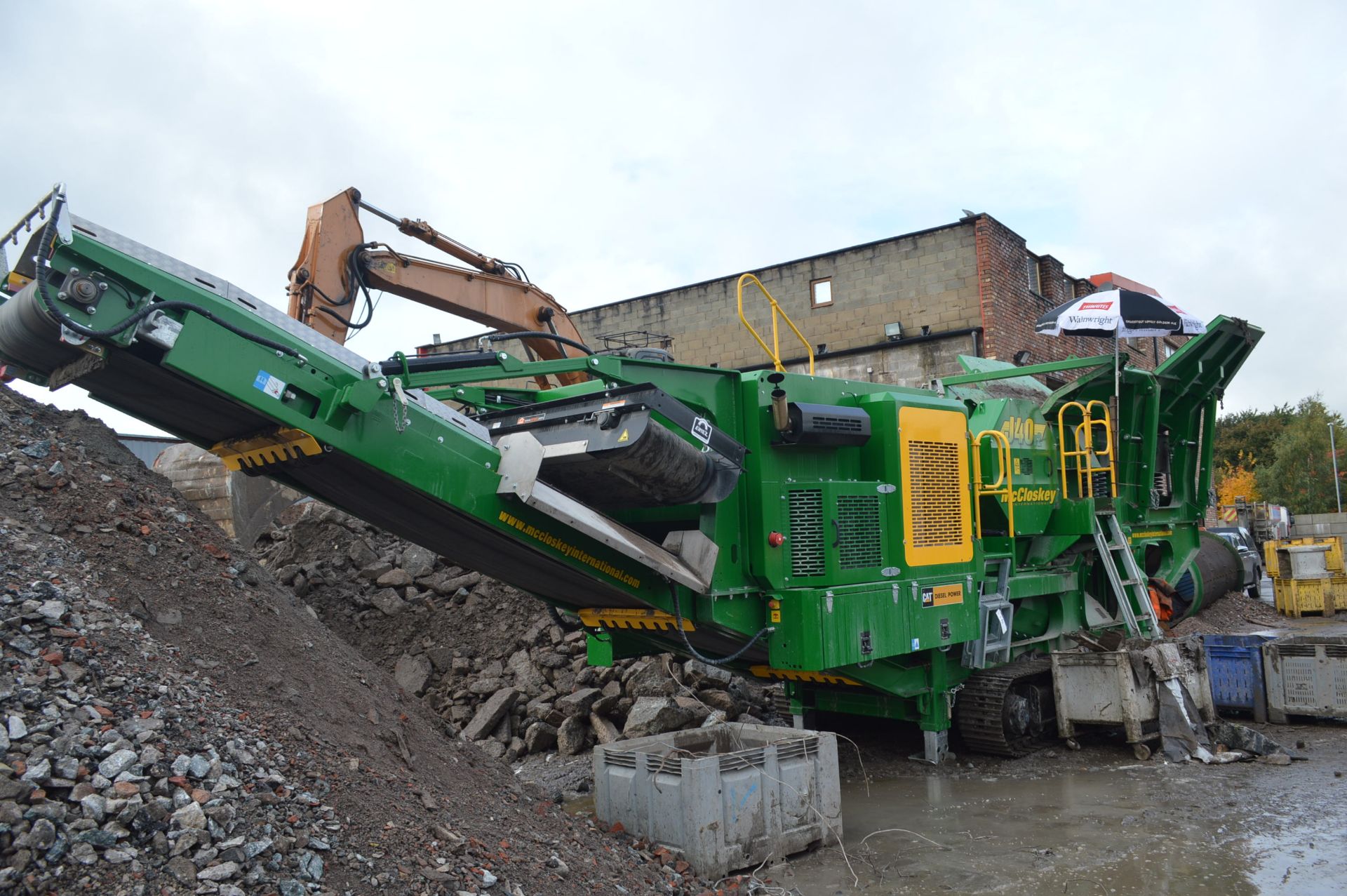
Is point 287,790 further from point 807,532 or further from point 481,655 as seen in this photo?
point 481,655

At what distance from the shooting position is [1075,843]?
5660mm

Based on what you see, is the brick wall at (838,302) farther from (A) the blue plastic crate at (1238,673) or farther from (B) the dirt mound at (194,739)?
(B) the dirt mound at (194,739)

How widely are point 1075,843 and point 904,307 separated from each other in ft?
43.6

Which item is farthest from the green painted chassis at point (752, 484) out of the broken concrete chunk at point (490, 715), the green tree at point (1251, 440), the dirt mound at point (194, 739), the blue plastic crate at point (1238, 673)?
the green tree at point (1251, 440)

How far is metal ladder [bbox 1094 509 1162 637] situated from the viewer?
888 centimetres

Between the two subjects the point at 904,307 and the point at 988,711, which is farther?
the point at 904,307

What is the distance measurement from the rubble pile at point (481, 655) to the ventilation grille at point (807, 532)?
2071mm

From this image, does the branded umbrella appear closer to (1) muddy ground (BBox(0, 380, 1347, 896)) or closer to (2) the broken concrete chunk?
(1) muddy ground (BBox(0, 380, 1347, 896))

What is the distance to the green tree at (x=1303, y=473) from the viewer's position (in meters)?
42.5

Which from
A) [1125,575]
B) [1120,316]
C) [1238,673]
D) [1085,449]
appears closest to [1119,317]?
[1120,316]

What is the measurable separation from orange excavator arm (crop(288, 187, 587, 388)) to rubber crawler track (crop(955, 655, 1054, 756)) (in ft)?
13.0

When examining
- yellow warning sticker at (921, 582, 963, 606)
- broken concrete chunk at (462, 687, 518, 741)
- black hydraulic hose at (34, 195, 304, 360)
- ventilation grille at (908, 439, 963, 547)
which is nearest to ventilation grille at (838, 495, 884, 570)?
ventilation grille at (908, 439, 963, 547)

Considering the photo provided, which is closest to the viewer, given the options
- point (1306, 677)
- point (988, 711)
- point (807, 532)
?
point (807, 532)

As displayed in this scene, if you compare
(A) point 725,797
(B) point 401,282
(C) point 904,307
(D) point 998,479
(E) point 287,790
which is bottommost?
(A) point 725,797
